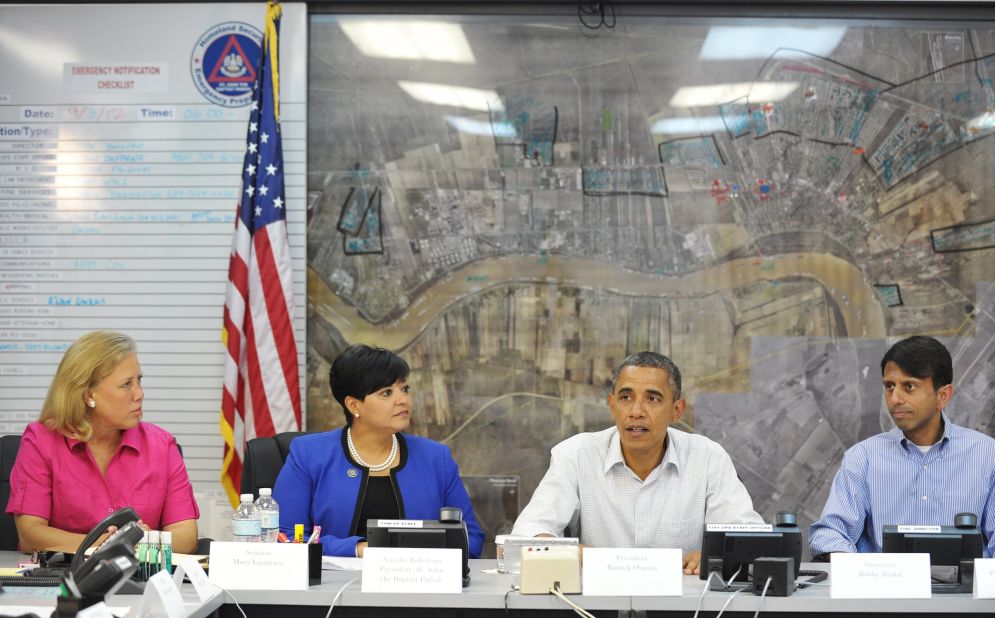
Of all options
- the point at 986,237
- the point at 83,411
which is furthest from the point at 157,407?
the point at 986,237

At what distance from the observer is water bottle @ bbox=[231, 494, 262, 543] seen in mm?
2875

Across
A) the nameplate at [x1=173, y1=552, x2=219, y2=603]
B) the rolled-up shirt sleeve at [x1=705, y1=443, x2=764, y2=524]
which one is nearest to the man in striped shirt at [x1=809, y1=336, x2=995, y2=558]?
the rolled-up shirt sleeve at [x1=705, y1=443, x2=764, y2=524]

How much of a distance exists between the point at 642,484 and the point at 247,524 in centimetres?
121

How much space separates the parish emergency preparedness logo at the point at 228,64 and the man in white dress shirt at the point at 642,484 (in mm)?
2282

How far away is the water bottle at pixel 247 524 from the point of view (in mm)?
2875

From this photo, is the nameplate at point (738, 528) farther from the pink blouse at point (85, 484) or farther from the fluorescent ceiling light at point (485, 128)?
the fluorescent ceiling light at point (485, 128)

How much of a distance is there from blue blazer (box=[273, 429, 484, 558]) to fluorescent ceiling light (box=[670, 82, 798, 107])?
78.6 inches

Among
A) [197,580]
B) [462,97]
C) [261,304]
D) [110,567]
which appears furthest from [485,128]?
[110,567]

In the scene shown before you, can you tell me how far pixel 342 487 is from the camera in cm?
346

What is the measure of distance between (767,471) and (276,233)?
2.31 meters

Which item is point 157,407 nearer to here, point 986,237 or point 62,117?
point 62,117

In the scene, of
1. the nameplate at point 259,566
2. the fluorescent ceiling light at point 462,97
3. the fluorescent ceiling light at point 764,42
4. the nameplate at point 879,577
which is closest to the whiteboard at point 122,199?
the fluorescent ceiling light at point 462,97

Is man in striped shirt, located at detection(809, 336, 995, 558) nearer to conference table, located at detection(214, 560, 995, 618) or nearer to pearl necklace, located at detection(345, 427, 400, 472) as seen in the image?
conference table, located at detection(214, 560, 995, 618)

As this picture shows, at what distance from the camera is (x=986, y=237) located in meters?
4.62
